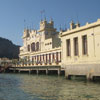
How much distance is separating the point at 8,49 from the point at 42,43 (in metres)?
100

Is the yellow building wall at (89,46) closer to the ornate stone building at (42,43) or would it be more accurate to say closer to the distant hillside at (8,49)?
the ornate stone building at (42,43)

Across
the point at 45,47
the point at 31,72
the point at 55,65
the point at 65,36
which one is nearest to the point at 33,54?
the point at 45,47

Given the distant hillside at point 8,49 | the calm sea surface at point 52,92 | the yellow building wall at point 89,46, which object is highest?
the distant hillside at point 8,49

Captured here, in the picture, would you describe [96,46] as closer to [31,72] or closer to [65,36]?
[65,36]

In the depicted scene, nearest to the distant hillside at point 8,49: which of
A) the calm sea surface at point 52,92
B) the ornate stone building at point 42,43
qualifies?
the ornate stone building at point 42,43

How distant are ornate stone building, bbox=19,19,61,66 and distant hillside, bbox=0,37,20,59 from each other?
72.7 metres

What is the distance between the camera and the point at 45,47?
301 feet

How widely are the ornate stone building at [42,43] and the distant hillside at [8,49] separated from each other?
7268 centimetres

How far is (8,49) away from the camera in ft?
619

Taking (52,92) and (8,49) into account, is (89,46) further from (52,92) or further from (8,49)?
(8,49)

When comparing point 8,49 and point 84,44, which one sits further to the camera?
point 8,49

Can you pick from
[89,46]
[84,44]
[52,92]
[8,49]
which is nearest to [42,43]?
[84,44]

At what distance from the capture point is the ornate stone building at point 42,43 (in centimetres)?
7901

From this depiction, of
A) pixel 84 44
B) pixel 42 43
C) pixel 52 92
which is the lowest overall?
pixel 52 92
